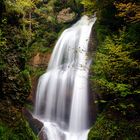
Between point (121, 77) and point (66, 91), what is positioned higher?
point (121, 77)

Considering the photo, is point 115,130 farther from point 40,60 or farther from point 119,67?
point 40,60

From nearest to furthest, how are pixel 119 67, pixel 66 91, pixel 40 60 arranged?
pixel 119 67
pixel 66 91
pixel 40 60

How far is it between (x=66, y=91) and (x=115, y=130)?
567cm

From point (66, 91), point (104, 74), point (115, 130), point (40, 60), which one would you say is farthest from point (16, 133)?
point (40, 60)

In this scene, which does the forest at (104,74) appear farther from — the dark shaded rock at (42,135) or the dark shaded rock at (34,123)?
the dark shaded rock at (34,123)

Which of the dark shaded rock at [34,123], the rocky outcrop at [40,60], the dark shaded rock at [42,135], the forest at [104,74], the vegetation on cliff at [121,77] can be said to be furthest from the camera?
A: the rocky outcrop at [40,60]

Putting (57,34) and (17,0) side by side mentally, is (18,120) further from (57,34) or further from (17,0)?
(57,34)

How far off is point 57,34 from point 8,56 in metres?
11.6

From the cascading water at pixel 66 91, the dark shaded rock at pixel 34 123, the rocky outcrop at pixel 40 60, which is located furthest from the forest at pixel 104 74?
the rocky outcrop at pixel 40 60

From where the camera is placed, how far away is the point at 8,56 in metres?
12.5

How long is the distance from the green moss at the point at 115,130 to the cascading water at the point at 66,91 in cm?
164

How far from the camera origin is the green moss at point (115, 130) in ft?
41.3

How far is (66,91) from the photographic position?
1819cm

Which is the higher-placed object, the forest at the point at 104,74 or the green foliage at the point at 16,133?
the forest at the point at 104,74
